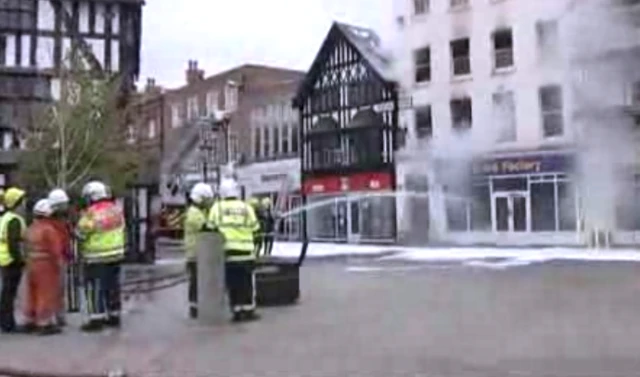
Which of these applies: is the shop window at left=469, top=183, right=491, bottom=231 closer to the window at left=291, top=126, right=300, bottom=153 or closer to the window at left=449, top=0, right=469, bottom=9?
the window at left=449, top=0, right=469, bottom=9

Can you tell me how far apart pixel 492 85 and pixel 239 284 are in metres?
9.43

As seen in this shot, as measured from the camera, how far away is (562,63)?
881cm

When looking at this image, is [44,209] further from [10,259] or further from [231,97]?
[231,97]

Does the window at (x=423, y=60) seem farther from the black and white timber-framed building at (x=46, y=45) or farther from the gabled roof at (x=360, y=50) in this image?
the black and white timber-framed building at (x=46, y=45)

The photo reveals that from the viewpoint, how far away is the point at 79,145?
28.1 m

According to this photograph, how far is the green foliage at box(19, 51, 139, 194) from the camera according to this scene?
1099 inches

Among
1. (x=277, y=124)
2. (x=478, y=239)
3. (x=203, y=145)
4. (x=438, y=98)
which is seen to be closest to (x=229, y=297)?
(x=438, y=98)

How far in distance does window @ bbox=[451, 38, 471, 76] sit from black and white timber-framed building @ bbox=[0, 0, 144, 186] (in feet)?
66.5

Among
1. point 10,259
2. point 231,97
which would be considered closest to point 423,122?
point 10,259

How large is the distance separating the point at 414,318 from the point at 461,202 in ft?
42.8

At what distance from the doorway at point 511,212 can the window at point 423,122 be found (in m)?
2.41

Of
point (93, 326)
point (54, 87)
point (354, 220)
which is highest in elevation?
point (54, 87)

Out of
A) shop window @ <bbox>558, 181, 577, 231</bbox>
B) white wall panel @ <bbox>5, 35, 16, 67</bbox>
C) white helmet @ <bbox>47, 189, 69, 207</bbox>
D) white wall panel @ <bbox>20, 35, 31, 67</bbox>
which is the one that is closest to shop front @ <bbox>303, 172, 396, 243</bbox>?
white wall panel @ <bbox>20, 35, 31, 67</bbox>

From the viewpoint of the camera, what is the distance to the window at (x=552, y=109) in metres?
11.1
